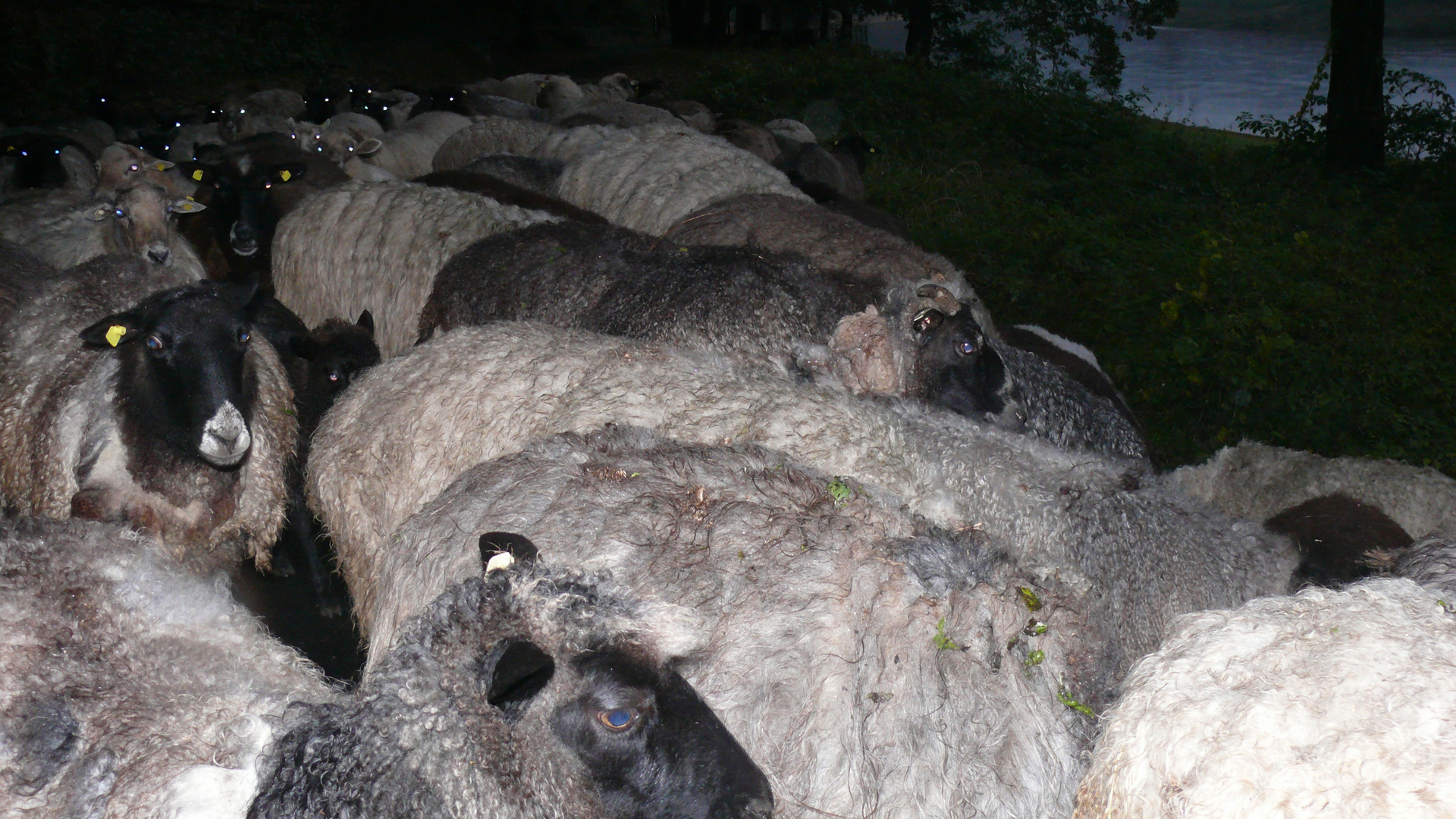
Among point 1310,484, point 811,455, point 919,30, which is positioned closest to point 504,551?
point 811,455

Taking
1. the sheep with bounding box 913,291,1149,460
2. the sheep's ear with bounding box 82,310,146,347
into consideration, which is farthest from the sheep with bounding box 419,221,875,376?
the sheep's ear with bounding box 82,310,146,347

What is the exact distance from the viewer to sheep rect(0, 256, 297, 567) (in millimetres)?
3801

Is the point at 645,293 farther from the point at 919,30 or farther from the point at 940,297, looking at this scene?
the point at 919,30

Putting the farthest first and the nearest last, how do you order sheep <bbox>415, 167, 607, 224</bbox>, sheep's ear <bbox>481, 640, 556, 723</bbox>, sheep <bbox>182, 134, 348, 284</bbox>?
sheep <bbox>182, 134, 348, 284</bbox>
sheep <bbox>415, 167, 607, 224</bbox>
sheep's ear <bbox>481, 640, 556, 723</bbox>

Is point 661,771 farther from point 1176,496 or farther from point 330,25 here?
point 330,25

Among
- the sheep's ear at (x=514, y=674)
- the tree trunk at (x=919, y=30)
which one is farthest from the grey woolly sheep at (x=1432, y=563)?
the tree trunk at (x=919, y=30)

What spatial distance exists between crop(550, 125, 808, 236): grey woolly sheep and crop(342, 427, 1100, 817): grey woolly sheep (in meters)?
4.06

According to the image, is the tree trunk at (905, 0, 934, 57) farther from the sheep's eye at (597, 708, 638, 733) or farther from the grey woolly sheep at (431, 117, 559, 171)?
the sheep's eye at (597, 708, 638, 733)

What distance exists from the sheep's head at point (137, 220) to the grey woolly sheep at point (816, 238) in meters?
3.61

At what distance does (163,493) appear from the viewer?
3871 mm

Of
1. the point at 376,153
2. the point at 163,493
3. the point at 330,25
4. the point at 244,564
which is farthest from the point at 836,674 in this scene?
the point at 330,25

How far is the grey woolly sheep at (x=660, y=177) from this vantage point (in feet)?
21.3

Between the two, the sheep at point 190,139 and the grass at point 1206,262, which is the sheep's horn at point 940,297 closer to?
the grass at point 1206,262

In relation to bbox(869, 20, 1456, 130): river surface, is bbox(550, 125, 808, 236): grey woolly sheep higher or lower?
lower
